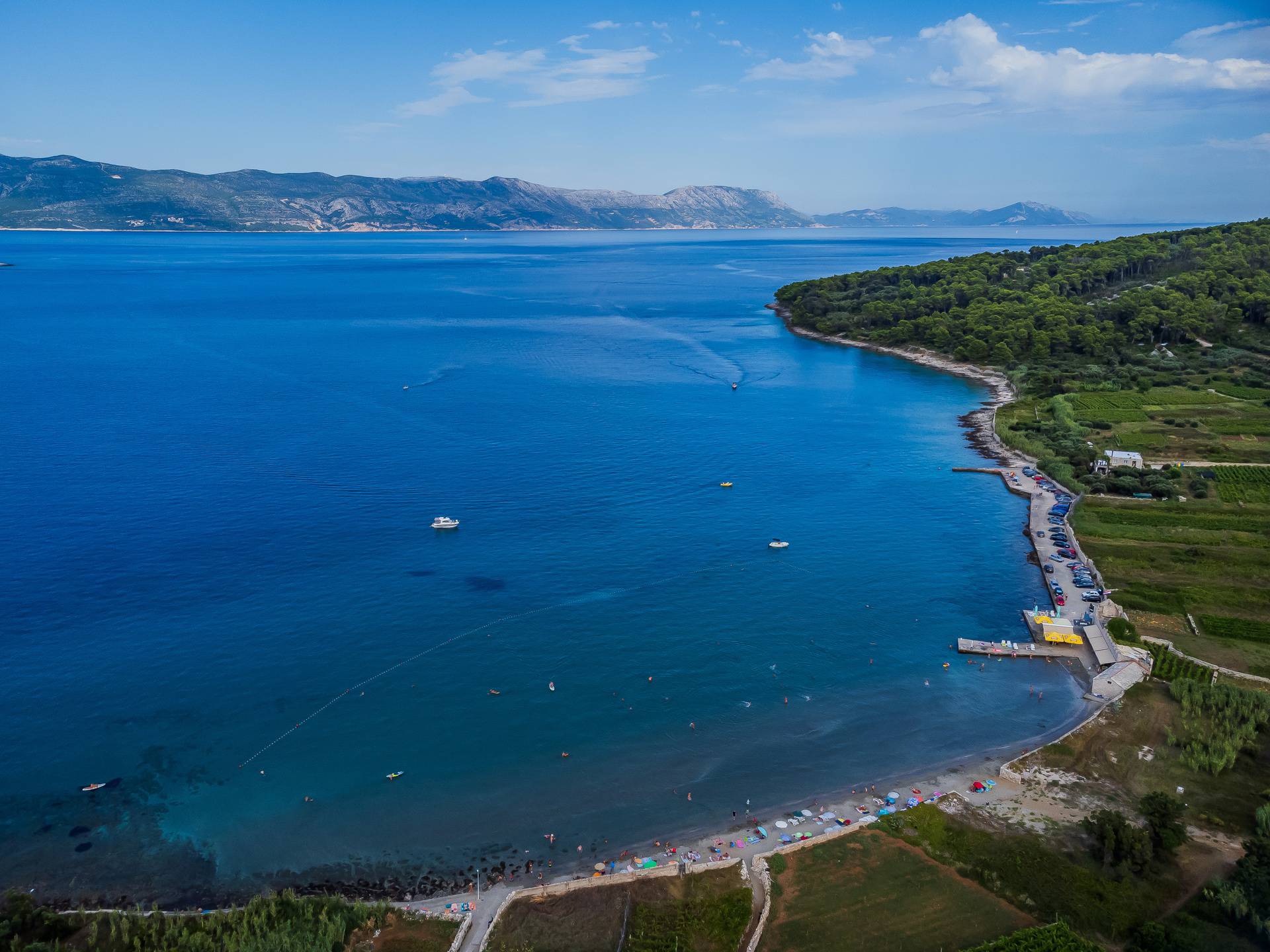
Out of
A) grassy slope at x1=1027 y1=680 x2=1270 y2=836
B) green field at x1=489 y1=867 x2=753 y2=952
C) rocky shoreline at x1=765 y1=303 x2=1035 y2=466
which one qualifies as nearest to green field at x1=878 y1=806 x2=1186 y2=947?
grassy slope at x1=1027 y1=680 x2=1270 y2=836

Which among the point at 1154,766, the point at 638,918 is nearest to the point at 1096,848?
the point at 1154,766

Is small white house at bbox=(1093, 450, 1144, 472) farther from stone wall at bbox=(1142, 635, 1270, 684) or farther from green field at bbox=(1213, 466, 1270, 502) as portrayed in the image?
stone wall at bbox=(1142, 635, 1270, 684)

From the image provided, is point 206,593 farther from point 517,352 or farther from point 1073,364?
point 1073,364

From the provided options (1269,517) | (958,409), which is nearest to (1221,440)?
(1269,517)

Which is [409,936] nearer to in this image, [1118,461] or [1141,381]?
[1118,461]

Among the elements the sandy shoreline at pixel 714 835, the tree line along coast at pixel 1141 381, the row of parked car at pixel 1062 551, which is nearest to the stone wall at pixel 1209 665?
the tree line along coast at pixel 1141 381

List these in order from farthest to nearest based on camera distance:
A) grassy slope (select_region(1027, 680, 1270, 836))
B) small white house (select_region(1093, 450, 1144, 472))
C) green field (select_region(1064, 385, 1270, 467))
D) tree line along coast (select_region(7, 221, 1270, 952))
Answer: green field (select_region(1064, 385, 1270, 467)) < small white house (select_region(1093, 450, 1144, 472)) < grassy slope (select_region(1027, 680, 1270, 836)) < tree line along coast (select_region(7, 221, 1270, 952))

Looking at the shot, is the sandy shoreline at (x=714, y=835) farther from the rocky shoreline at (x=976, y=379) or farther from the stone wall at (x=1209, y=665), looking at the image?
the rocky shoreline at (x=976, y=379)
